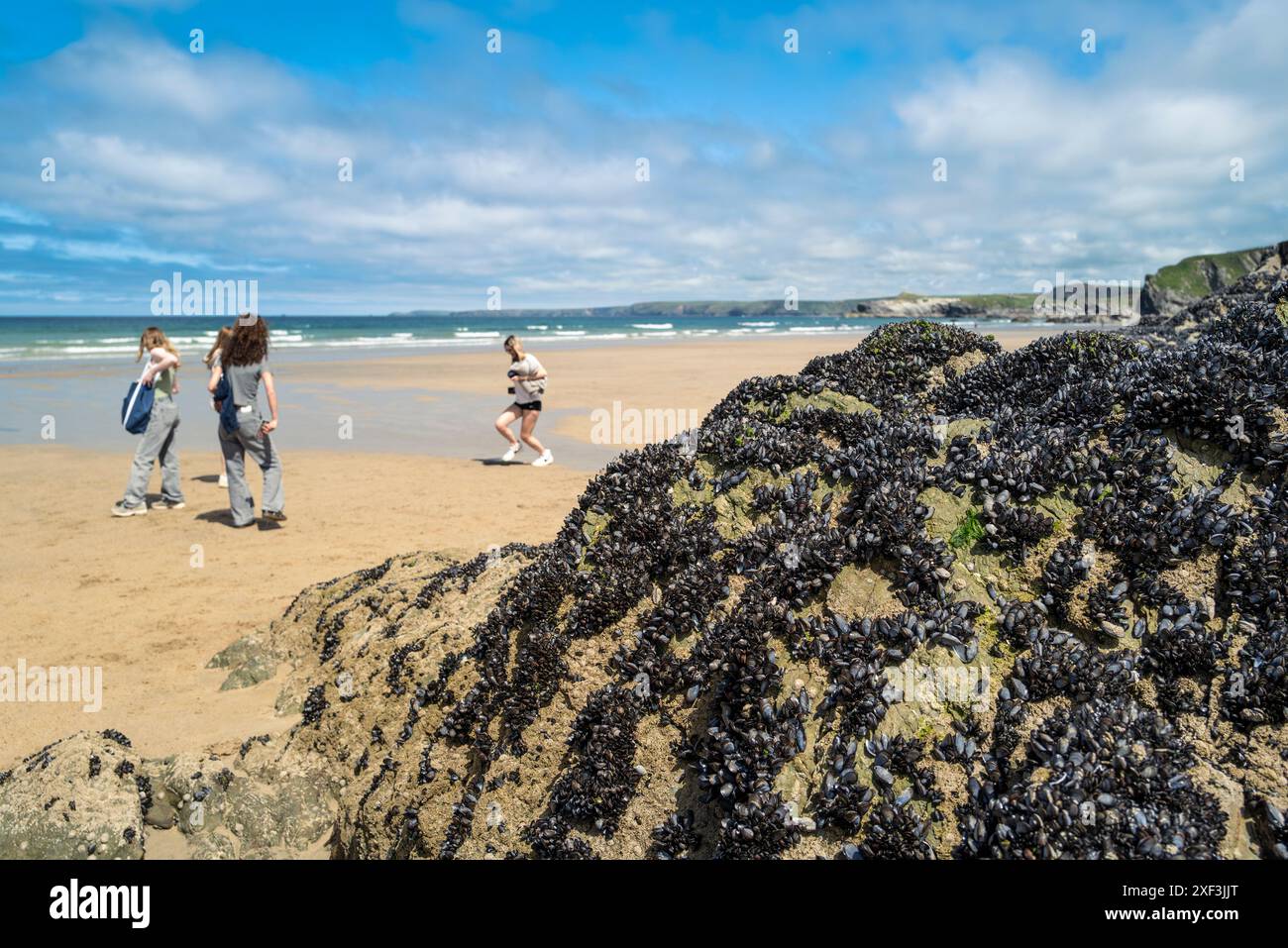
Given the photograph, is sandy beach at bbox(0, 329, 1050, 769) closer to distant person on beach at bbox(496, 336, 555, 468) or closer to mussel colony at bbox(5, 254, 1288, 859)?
distant person on beach at bbox(496, 336, 555, 468)

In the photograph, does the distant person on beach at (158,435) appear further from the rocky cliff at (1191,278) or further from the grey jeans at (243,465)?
the rocky cliff at (1191,278)

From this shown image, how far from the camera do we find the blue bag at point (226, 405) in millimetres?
10914

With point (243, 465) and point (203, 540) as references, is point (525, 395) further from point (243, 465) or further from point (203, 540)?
point (203, 540)

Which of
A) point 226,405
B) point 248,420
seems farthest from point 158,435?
point 248,420

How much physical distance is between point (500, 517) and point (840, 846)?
8843 millimetres

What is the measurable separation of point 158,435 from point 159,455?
56 cm

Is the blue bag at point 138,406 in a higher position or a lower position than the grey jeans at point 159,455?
higher

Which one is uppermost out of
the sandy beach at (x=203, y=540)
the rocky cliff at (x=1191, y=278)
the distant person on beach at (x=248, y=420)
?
the rocky cliff at (x=1191, y=278)

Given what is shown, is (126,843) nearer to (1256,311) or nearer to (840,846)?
(840,846)

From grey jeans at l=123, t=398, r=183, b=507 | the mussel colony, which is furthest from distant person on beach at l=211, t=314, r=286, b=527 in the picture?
the mussel colony

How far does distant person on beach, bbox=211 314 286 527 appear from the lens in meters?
10.8

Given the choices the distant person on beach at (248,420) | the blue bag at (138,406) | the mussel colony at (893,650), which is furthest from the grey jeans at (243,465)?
the mussel colony at (893,650)

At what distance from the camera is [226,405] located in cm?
1094

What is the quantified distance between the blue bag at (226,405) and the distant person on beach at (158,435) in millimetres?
1725
